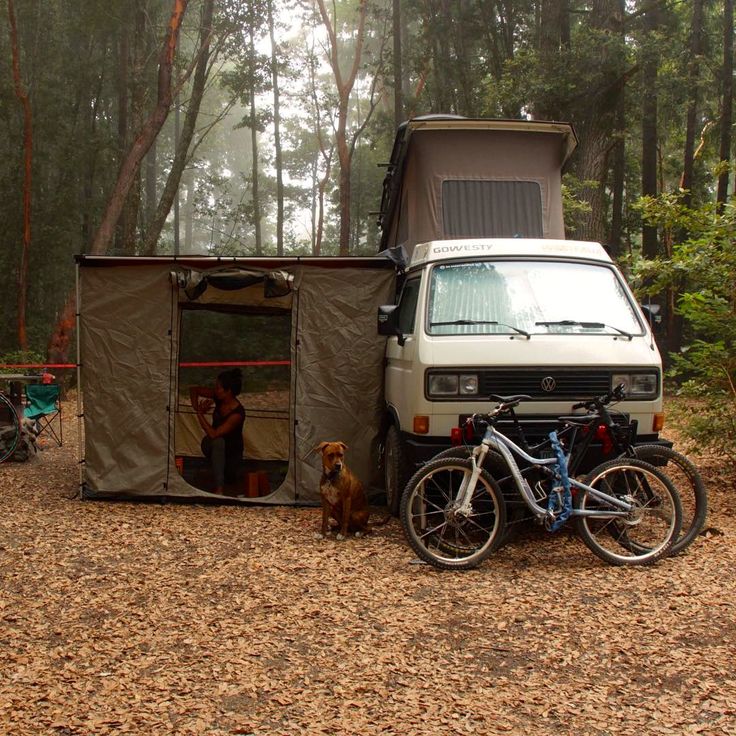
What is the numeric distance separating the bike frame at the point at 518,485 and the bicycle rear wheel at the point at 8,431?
644 centimetres

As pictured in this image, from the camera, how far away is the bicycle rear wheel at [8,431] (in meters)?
9.97

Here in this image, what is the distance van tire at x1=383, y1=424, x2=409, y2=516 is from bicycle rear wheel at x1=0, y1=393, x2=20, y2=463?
4.98 m

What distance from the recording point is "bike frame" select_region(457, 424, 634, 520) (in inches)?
222

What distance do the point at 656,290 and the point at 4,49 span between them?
735 inches

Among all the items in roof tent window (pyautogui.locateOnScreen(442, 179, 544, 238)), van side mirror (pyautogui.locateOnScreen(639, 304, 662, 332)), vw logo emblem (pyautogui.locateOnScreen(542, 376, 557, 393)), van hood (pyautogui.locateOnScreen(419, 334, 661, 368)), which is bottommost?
vw logo emblem (pyautogui.locateOnScreen(542, 376, 557, 393))

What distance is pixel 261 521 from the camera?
728cm

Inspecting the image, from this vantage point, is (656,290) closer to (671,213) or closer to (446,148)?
(671,213)

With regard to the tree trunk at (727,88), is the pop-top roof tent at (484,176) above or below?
below

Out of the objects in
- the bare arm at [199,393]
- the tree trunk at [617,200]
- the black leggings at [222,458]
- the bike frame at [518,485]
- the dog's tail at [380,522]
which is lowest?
the dog's tail at [380,522]

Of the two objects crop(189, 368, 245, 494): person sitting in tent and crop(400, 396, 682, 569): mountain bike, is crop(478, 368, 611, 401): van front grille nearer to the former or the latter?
crop(400, 396, 682, 569): mountain bike

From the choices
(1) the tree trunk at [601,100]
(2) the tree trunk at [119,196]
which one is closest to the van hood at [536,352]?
(1) the tree trunk at [601,100]

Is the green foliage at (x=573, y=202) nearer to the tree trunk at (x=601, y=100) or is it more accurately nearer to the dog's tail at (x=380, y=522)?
the tree trunk at (x=601, y=100)

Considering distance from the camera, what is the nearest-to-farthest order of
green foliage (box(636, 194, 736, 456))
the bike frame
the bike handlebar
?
the bike frame → the bike handlebar → green foliage (box(636, 194, 736, 456))

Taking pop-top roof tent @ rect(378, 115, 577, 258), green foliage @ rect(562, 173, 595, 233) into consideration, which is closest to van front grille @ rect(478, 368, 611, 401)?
pop-top roof tent @ rect(378, 115, 577, 258)
